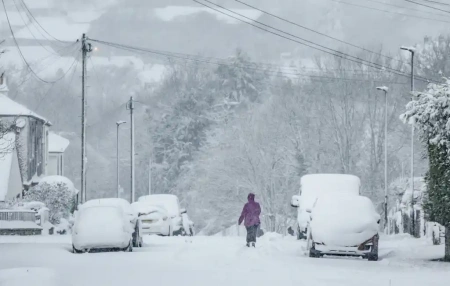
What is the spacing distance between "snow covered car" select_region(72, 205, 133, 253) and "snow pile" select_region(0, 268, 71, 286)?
24.1 ft

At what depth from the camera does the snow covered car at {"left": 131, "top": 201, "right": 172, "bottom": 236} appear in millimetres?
38241

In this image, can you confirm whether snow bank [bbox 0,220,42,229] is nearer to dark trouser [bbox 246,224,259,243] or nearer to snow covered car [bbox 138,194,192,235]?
snow covered car [bbox 138,194,192,235]

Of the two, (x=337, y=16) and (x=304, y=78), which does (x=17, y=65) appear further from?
(x=304, y=78)

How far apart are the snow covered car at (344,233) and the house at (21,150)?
31923mm

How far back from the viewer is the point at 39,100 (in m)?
150

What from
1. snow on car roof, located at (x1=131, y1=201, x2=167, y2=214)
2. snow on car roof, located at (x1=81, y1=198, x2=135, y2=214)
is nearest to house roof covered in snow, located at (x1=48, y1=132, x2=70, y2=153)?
snow on car roof, located at (x1=131, y1=201, x2=167, y2=214)

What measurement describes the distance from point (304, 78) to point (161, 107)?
20334 mm

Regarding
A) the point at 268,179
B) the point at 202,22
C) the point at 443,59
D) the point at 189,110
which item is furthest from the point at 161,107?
the point at 202,22

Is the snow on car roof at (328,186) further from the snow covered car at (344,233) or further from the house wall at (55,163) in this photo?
the house wall at (55,163)

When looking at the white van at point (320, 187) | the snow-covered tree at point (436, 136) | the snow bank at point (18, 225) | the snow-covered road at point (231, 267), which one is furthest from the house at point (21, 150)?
the snow-covered tree at point (436, 136)

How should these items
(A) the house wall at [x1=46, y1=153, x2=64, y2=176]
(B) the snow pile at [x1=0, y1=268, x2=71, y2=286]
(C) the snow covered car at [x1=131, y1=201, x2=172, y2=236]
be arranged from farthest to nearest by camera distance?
(A) the house wall at [x1=46, y1=153, x2=64, y2=176] → (C) the snow covered car at [x1=131, y1=201, x2=172, y2=236] → (B) the snow pile at [x1=0, y1=268, x2=71, y2=286]

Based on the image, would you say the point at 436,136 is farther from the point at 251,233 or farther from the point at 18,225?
the point at 18,225

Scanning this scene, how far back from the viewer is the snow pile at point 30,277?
636 inches

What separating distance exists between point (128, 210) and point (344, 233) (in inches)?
259
